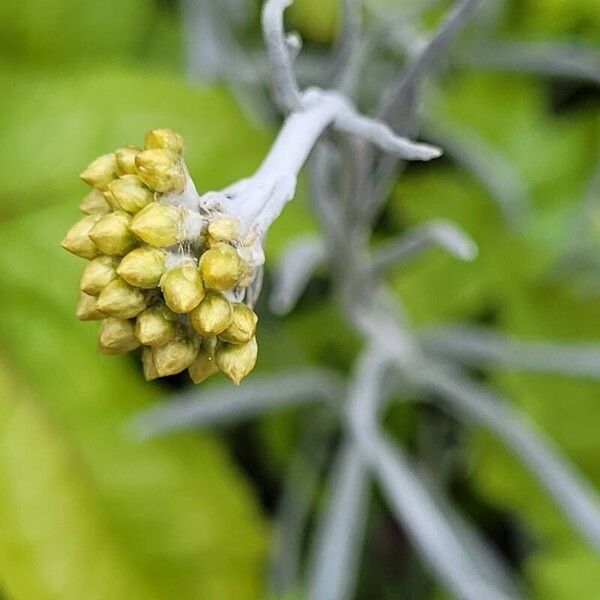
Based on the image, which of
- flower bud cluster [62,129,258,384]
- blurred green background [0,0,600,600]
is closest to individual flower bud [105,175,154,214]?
flower bud cluster [62,129,258,384]

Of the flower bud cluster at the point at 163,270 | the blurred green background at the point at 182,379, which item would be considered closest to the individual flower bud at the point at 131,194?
the flower bud cluster at the point at 163,270

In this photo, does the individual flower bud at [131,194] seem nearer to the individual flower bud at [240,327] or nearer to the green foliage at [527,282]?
the individual flower bud at [240,327]

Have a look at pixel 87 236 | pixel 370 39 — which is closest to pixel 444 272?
pixel 370 39

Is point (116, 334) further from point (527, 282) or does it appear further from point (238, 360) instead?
point (527, 282)

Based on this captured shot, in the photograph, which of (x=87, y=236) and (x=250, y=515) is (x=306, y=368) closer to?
(x=250, y=515)

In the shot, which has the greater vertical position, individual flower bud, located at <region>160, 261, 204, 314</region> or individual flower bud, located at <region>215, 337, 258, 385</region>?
individual flower bud, located at <region>160, 261, 204, 314</region>

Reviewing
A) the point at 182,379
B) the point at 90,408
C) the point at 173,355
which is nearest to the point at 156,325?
the point at 173,355

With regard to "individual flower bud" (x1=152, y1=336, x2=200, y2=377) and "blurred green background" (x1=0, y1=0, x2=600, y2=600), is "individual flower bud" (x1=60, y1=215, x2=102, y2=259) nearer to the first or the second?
"individual flower bud" (x1=152, y1=336, x2=200, y2=377)
